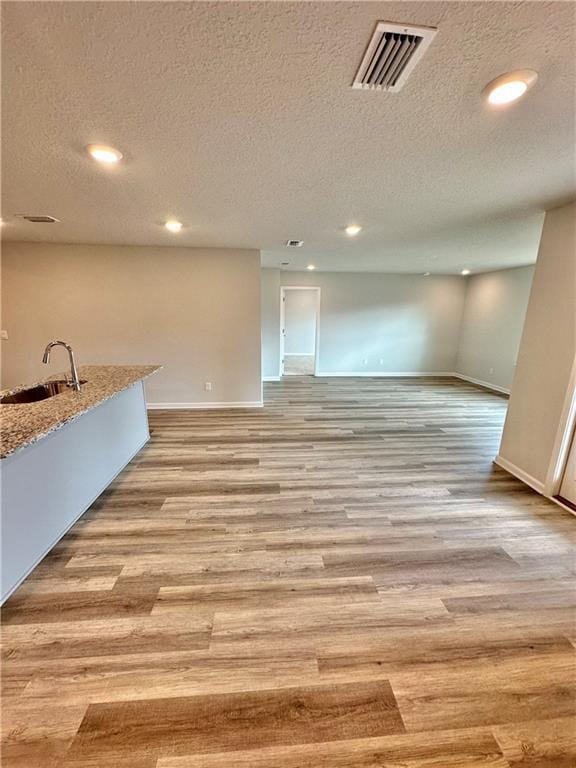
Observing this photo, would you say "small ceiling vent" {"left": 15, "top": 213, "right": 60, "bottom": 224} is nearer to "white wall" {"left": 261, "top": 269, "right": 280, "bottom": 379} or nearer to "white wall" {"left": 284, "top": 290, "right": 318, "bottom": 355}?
"white wall" {"left": 261, "top": 269, "right": 280, "bottom": 379}

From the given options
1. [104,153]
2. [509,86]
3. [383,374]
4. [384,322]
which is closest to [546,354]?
[509,86]

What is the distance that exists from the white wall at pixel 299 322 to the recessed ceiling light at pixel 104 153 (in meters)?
8.03

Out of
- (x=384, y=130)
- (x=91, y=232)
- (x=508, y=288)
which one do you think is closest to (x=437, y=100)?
(x=384, y=130)

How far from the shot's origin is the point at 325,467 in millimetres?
3145

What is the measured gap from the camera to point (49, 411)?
192 centimetres

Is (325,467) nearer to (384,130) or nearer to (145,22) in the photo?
(384,130)

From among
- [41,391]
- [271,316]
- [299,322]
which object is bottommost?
[41,391]

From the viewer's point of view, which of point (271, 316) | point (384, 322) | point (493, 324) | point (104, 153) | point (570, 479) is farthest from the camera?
point (384, 322)

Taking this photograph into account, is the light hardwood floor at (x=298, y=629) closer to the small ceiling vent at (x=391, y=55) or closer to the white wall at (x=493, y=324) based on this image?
the small ceiling vent at (x=391, y=55)

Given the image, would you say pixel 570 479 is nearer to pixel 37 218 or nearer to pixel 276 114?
pixel 276 114

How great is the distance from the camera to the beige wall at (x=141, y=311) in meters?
4.46

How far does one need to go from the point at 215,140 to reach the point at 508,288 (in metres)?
6.63

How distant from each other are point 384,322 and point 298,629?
6.95 m

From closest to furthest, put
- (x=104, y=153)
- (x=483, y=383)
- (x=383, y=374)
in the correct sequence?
(x=104, y=153) < (x=483, y=383) < (x=383, y=374)
